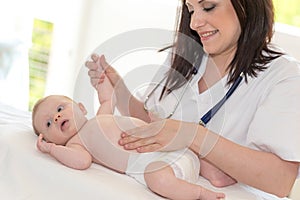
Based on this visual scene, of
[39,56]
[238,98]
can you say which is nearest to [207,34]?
[238,98]

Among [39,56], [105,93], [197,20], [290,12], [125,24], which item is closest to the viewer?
[197,20]

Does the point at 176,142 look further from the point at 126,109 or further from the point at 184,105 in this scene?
the point at 126,109

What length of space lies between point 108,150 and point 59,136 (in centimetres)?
16

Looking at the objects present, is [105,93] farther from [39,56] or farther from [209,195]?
[39,56]

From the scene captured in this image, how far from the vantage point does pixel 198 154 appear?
122 cm

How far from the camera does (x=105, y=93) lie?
60.7 inches

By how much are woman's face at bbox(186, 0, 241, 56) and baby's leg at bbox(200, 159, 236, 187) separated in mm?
326

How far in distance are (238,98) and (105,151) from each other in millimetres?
386

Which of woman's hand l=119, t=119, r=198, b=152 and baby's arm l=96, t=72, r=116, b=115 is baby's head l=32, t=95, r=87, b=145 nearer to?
baby's arm l=96, t=72, r=116, b=115

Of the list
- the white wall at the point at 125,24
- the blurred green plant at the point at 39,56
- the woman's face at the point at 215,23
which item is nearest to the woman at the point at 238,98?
the woman's face at the point at 215,23

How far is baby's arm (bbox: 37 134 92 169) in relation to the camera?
119cm

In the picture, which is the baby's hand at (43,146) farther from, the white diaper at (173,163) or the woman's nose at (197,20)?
the woman's nose at (197,20)

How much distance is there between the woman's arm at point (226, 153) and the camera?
1.16 meters

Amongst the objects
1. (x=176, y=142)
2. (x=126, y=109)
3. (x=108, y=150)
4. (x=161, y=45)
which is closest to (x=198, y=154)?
(x=176, y=142)
